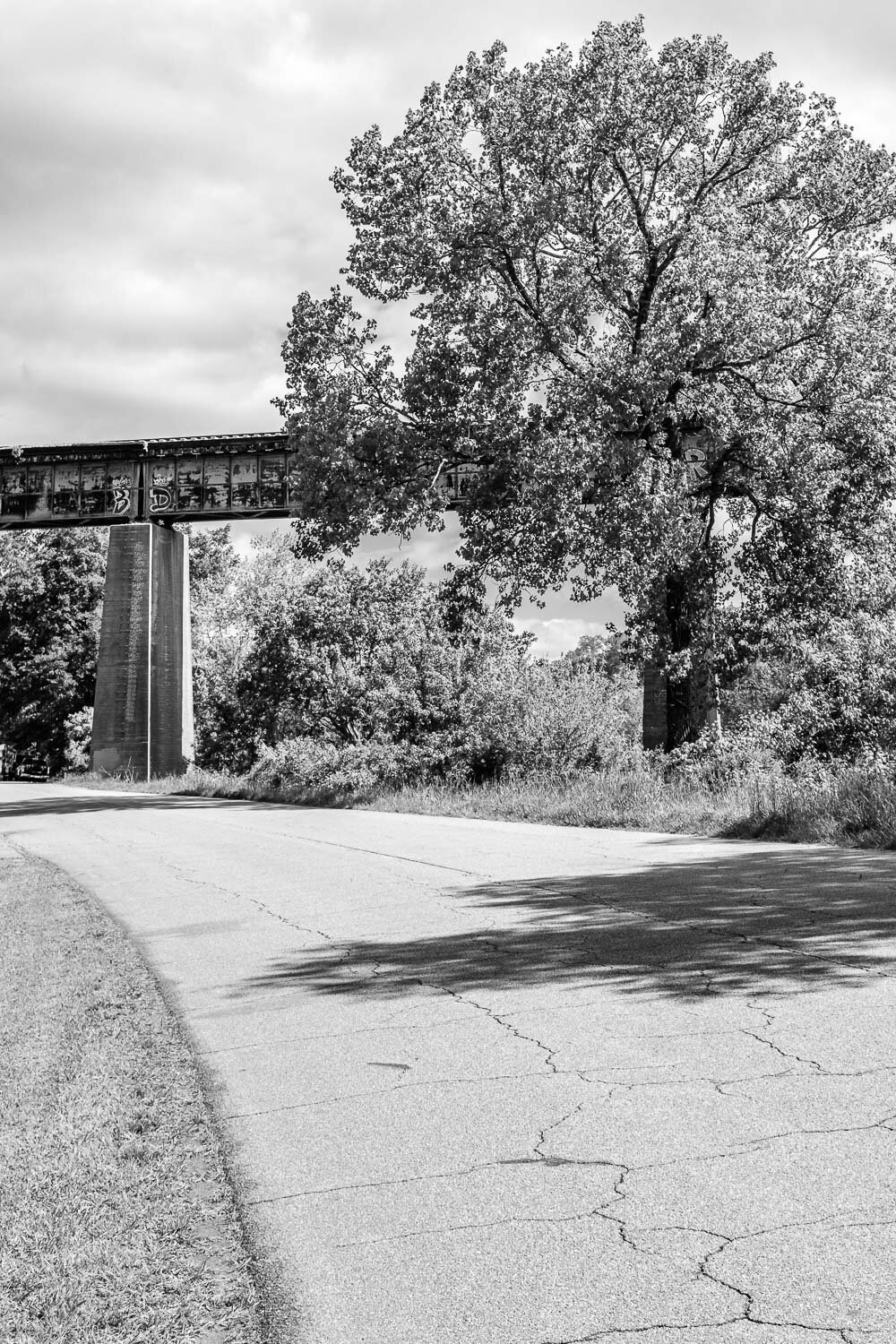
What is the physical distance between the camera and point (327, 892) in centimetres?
1026

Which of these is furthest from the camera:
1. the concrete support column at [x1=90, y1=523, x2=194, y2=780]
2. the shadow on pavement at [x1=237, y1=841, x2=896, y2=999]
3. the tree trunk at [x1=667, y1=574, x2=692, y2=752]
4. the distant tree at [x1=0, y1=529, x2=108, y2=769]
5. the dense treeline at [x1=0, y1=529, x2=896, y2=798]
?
the distant tree at [x1=0, y1=529, x2=108, y2=769]

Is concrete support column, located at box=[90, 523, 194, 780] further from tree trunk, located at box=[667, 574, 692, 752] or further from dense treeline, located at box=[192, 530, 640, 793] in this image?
tree trunk, located at box=[667, 574, 692, 752]

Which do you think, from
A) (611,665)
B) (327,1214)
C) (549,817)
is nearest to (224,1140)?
(327,1214)

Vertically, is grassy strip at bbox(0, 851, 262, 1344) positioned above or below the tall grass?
below

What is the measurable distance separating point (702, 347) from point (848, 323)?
279 centimetres

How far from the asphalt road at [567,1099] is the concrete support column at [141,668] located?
106 feet

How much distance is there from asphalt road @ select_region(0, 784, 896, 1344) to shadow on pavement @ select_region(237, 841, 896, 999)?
0.10 ft

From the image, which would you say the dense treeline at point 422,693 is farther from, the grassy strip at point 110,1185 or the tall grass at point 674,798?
the grassy strip at point 110,1185

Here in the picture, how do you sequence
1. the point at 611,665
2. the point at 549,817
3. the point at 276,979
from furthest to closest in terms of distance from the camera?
the point at 611,665 → the point at 549,817 → the point at 276,979

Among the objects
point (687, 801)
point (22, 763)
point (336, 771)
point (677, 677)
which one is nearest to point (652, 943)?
point (687, 801)

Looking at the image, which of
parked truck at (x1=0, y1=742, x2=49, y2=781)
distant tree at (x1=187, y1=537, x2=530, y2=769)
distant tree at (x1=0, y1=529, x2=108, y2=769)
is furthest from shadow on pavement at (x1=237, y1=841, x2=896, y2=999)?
parked truck at (x1=0, y1=742, x2=49, y2=781)

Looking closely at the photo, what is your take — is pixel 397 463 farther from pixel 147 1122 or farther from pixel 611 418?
pixel 147 1122

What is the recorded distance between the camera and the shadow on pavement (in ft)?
19.7

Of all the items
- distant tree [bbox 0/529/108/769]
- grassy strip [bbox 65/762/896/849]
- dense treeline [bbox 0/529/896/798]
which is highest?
distant tree [bbox 0/529/108/769]
